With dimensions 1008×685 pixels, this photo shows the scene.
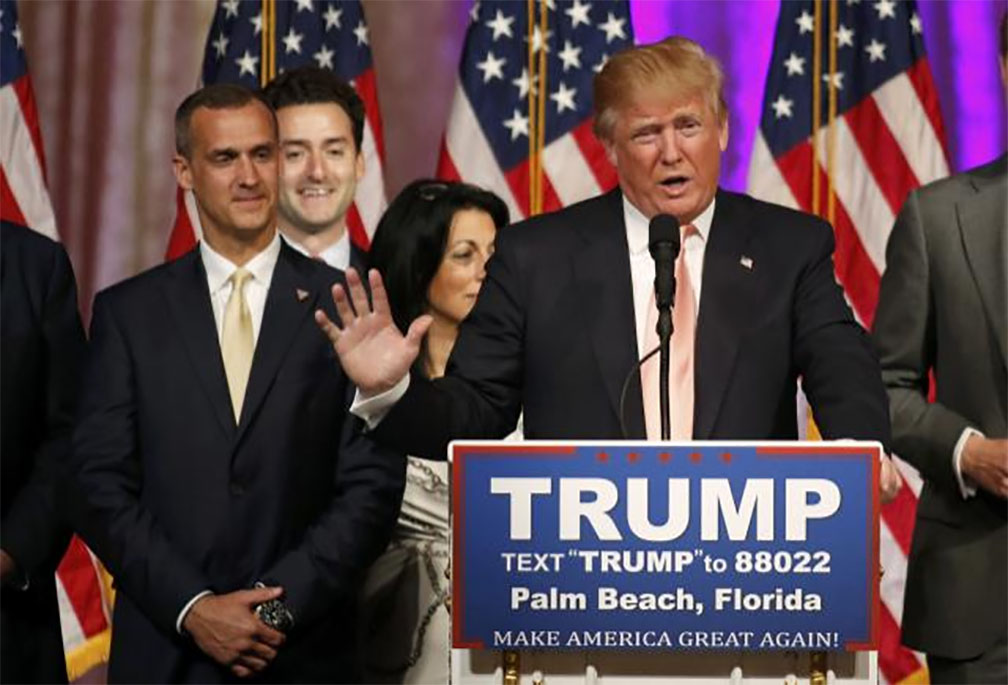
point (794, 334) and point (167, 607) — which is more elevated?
point (794, 334)

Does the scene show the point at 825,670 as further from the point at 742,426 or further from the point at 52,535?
the point at 52,535

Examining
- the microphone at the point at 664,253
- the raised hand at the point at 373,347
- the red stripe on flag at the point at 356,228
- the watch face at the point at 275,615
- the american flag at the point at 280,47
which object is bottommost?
the watch face at the point at 275,615

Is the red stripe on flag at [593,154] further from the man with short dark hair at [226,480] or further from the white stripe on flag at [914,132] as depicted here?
the man with short dark hair at [226,480]

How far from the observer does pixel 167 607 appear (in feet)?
10.5

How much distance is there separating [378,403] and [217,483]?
3.47 feet

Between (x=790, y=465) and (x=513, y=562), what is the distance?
348 millimetres

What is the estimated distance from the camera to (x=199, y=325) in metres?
3.40

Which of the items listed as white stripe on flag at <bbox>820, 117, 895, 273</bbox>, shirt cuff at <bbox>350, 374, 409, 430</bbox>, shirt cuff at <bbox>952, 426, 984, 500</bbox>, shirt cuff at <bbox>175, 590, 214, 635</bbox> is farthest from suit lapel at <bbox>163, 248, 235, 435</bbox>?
white stripe on flag at <bbox>820, 117, 895, 273</bbox>

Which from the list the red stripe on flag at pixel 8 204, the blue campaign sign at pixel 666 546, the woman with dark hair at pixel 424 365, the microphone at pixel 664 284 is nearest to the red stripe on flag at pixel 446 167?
the woman with dark hair at pixel 424 365

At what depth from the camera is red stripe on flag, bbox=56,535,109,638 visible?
4941 millimetres

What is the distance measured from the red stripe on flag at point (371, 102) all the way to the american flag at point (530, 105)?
0.20 metres

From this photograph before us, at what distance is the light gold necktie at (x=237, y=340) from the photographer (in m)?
3.38

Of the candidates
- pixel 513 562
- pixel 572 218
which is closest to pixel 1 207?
→ pixel 572 218

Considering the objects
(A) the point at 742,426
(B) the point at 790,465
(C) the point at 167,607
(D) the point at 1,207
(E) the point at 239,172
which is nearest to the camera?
(B) the point at 790,465
